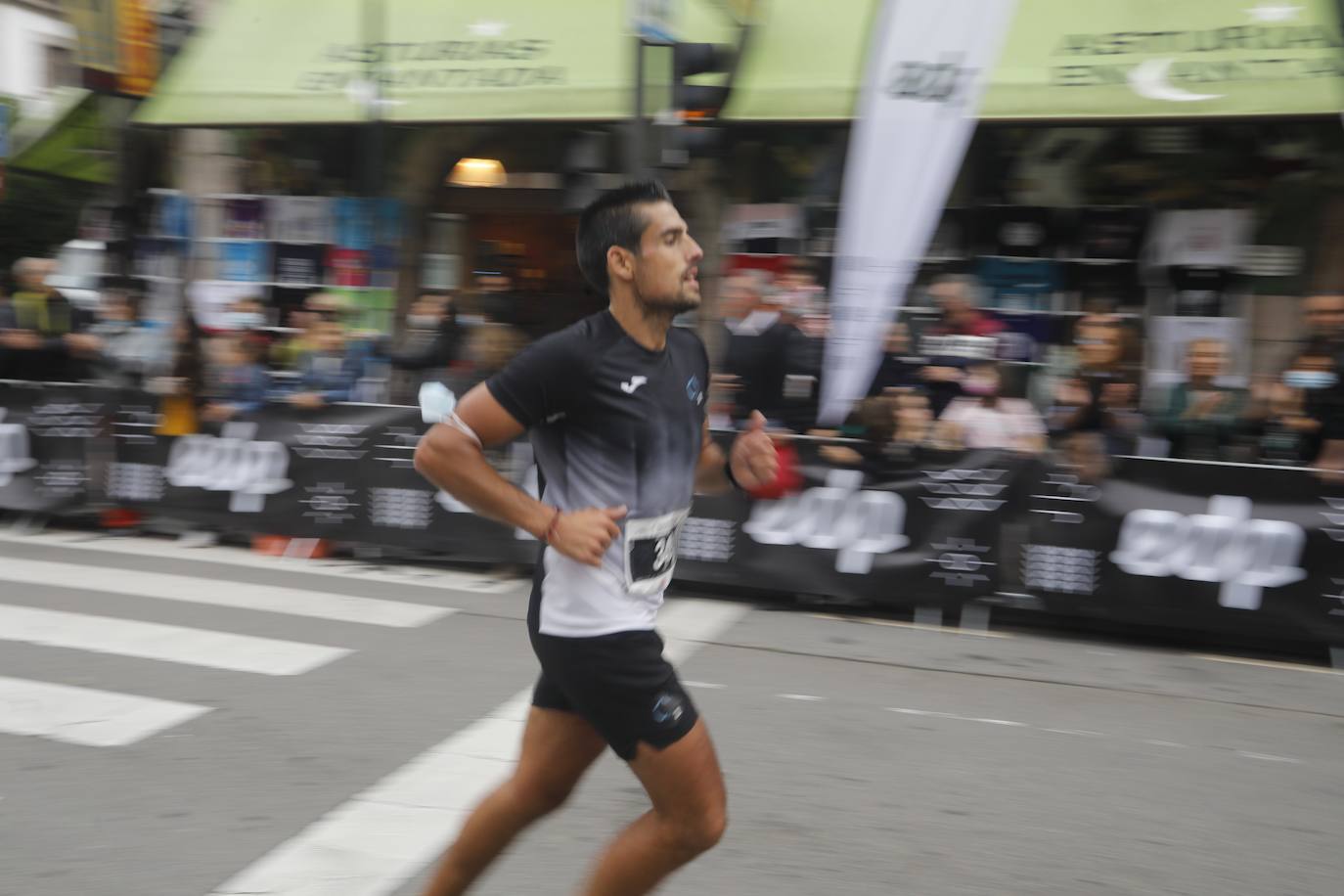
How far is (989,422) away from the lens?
793 centimetres

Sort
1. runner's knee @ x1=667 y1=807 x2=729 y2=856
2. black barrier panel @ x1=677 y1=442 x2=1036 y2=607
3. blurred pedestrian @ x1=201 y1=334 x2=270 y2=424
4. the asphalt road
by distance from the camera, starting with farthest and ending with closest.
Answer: blurred pedestrian @ x1=201 y1=334 x2=270 y2=424
black barrier panel @ x1=677 y1=442 x2=1036 y2=607
the asphalt road
runner's knee @ x1=667 y1=807 x2=729 y2=856

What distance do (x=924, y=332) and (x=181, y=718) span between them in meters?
5.21

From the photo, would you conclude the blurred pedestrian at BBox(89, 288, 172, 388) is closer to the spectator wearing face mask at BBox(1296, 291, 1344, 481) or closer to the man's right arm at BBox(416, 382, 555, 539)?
the spectator wearing face mask at BBox(1296, 291, 1344, 481)

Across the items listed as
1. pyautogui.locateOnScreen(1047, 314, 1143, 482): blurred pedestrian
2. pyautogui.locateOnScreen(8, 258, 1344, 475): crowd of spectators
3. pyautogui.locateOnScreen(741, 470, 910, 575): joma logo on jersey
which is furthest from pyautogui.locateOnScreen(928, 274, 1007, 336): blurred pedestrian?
pyautogui.locateOnScreen(741, 470, 910, 575): joma logo on jersey

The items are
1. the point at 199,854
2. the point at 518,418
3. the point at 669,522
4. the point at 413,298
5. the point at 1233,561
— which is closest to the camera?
the point at 518,418

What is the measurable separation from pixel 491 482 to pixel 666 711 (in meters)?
0.61

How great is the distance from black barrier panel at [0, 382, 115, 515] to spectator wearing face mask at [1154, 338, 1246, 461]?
287 inches

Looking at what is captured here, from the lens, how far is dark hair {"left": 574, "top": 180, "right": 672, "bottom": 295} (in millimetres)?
2943

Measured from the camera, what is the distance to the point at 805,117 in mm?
10875

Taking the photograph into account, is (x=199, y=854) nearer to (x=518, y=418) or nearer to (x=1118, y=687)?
(x=518, y=418)

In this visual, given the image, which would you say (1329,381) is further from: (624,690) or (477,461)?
(477,461)

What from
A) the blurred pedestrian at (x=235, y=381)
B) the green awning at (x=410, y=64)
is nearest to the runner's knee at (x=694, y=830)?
the blurred pedestrian at (x=235, y=381)

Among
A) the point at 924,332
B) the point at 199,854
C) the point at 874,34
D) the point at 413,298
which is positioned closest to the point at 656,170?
the point at 874,34

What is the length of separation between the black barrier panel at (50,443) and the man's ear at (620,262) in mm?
7975
